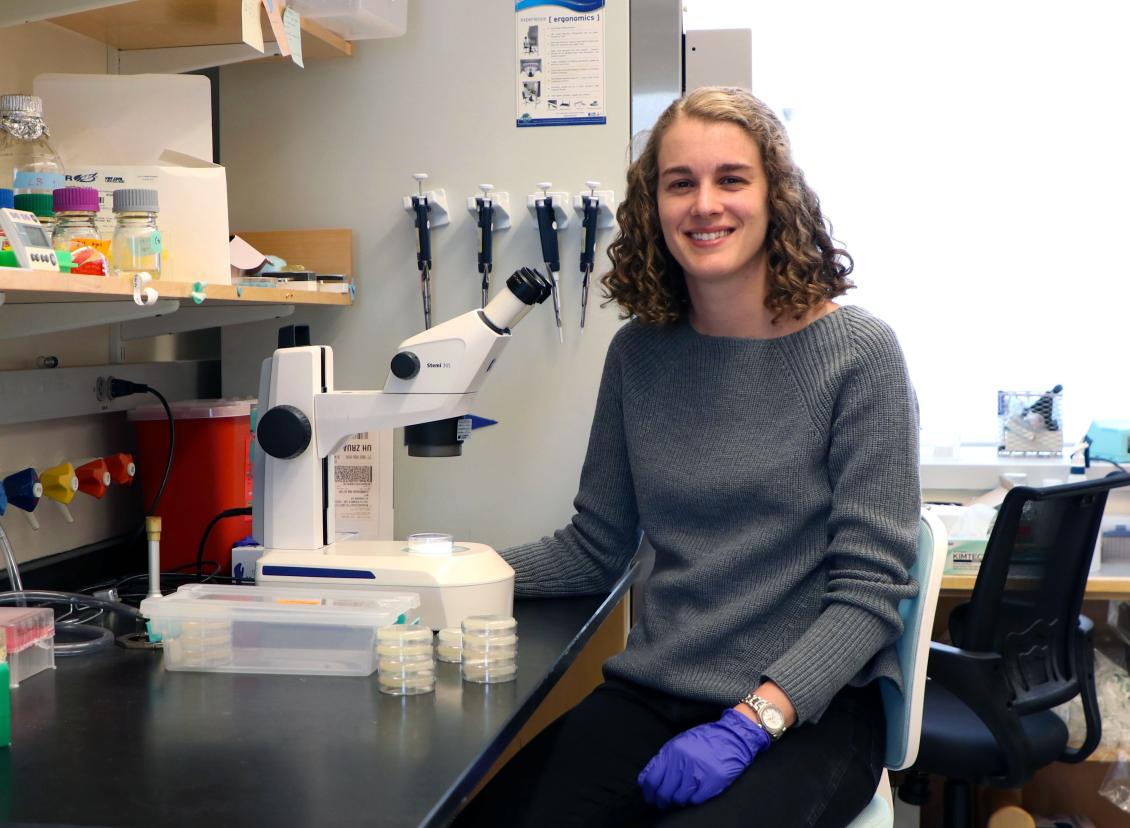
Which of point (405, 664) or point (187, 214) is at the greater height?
point (187, 214)

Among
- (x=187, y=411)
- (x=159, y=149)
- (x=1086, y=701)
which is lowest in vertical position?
(x=1086, y=701)

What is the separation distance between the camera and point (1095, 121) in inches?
119

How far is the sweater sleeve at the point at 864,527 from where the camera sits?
4.52ft

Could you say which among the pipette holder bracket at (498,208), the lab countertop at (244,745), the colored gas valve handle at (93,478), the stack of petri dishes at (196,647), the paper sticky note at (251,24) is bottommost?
the lab countertop at (244,745)

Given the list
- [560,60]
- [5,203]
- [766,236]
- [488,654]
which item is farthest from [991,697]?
[5,203]

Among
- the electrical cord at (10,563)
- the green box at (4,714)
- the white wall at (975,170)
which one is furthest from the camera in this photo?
the white wall at (975,170)

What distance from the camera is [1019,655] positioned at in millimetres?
2242

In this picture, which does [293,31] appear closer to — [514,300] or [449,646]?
[514,300]

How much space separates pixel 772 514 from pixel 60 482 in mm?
1021

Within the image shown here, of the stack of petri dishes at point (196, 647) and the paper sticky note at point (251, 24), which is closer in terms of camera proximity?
the stack of petri dishes at point (196, 647)

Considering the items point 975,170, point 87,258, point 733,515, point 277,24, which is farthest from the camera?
point 975,170

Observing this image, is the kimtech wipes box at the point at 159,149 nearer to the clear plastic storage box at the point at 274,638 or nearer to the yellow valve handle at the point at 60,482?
the yellow valve handle at the point at 60,482

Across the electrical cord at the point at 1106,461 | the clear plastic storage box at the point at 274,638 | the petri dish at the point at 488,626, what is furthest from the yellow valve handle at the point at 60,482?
the electrical cord at the point at 1106,461

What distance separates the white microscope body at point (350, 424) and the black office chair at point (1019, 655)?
3.54ft
